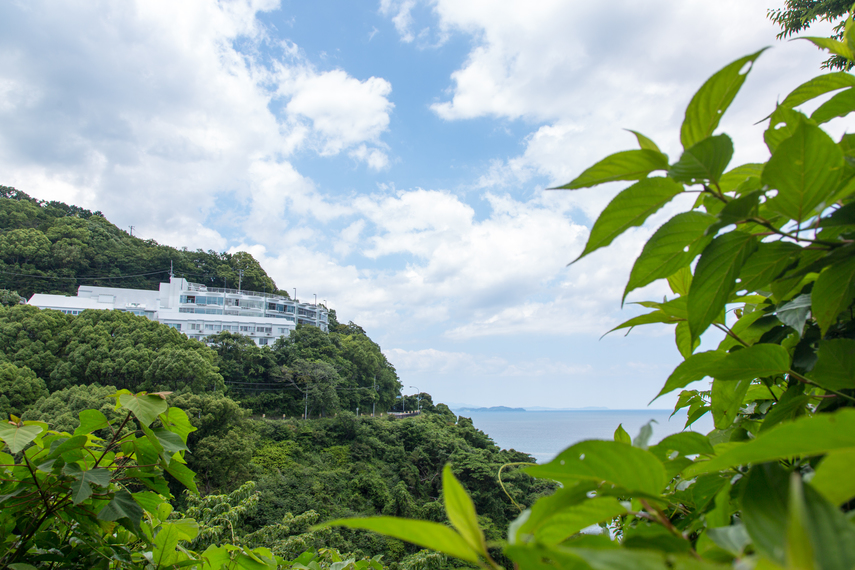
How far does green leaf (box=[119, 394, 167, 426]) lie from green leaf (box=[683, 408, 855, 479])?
0.69 metres

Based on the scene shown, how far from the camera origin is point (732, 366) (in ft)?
0.98

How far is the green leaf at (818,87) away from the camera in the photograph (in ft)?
1.09

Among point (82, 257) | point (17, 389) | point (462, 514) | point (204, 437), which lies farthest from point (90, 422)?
point (82, 257)

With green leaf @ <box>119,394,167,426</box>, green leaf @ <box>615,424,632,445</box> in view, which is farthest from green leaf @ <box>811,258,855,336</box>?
green leaf @ <box>119,394,167,426</box>

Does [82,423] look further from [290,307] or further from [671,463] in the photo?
[290,307]

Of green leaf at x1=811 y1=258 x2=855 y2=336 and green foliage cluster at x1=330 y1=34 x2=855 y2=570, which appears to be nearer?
green foliage cluster at x1=330 y1=34 x2=855 y2=570

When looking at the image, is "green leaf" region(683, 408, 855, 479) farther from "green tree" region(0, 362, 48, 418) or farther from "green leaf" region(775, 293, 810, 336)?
"green tree" region(0, 362, 48, 418)

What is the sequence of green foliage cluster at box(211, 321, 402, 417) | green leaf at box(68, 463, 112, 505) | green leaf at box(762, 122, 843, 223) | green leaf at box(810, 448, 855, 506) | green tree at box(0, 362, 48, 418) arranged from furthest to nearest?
green foliage cluster at box(211, 321, 402, 417), green tree at box(0, 362, 48, 418), green leaf at box(68, 463, 112, 505), green leaf at box(762, 122, 843, 223), green leaf at box(810, 448, 855, 506)

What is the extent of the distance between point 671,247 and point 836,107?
189 millimetres

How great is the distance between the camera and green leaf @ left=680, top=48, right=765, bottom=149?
255 mm

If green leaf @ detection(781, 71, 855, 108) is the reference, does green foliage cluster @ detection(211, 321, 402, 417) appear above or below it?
above

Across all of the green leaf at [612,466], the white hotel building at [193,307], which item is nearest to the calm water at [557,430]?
the green leaf at [612,466]

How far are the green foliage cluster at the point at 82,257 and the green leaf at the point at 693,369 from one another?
22913mm

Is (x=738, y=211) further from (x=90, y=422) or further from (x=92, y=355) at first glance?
(x=92, y=355)
